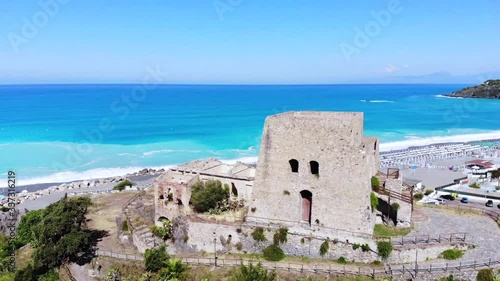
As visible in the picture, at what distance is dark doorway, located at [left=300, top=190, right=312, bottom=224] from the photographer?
23609mm

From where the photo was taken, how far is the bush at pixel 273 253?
22.4m

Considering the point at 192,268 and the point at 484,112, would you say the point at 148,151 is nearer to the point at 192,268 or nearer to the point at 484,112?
the point at 192,268

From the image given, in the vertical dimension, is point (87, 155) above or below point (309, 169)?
below

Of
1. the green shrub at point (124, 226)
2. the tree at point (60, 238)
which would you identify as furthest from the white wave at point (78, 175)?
the tree at point (60, 238)

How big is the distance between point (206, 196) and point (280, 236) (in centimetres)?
577

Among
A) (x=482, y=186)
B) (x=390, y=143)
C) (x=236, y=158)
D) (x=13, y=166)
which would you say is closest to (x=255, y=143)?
(x=236, y=158)

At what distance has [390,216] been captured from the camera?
2384cm

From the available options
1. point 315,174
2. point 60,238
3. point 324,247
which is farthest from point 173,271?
point 315,174

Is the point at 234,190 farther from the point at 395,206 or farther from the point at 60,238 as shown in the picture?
the point at 60,238

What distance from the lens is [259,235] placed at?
23.1 m

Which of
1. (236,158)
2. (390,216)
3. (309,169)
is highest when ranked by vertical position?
(309,169)

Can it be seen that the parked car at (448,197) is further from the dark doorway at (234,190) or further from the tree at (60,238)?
the tree at (60,238)

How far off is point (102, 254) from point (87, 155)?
4887 centimetres

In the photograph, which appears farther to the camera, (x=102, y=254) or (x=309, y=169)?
(x=102, y=254)
